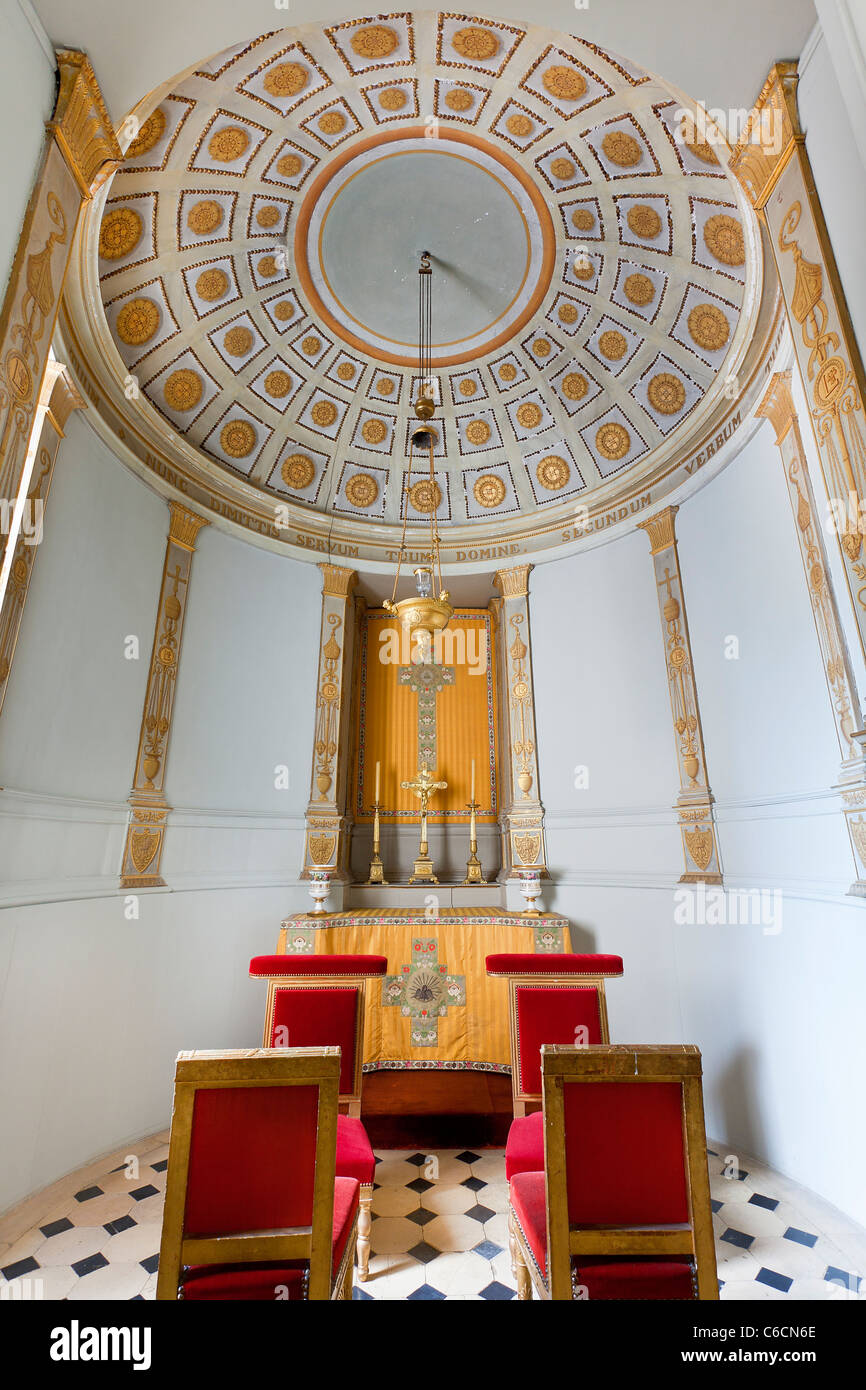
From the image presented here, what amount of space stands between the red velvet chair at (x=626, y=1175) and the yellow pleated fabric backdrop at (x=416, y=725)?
5.45 metres

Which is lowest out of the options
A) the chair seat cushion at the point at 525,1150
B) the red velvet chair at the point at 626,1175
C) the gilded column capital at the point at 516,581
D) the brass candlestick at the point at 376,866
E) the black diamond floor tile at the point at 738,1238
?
the black diamond floor tile at the point at 738,1238

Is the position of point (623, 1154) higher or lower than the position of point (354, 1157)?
higher

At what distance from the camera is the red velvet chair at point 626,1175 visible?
5.44ft

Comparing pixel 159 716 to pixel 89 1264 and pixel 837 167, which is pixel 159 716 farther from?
pixel 837 167

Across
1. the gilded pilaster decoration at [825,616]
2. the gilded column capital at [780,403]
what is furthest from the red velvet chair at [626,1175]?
the gilded column capital at [780,403]

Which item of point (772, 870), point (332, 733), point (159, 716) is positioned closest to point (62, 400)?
point (159, 716)

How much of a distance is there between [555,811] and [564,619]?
197 centimetres

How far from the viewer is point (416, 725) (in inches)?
292

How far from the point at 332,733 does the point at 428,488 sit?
2994mm

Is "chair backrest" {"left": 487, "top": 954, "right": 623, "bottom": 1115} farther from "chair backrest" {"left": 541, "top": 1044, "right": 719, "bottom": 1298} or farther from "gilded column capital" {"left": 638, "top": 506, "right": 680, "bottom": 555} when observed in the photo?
"gilded column capital" {"left": 638, "top": 506, "right": 680, "bottom": 555}

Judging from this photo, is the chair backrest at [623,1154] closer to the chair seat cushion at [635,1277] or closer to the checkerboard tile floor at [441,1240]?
the chair seat cushion at [635,1277]

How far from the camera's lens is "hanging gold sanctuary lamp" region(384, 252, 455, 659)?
5.17m

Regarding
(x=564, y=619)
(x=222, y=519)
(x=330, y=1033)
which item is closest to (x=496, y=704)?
(x=564, y=619)
